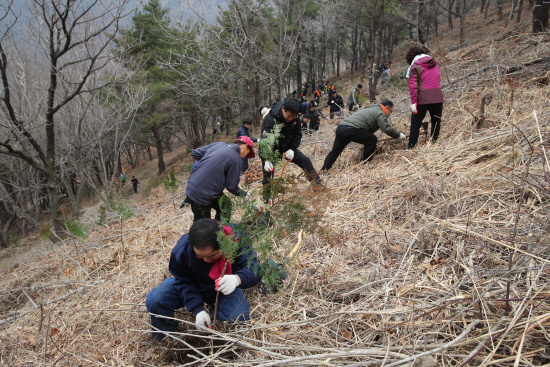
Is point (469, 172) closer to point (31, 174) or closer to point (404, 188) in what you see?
point (404, 188)

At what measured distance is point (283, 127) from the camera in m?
4.14

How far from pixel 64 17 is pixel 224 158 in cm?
632

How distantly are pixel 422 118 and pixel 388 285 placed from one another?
3.14m

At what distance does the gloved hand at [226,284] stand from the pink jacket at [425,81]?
3678mm

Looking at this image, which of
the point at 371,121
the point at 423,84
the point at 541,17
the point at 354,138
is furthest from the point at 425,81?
the point at 541,17

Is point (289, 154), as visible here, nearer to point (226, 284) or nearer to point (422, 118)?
point (422, 118)

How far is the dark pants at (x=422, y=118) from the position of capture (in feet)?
14.0

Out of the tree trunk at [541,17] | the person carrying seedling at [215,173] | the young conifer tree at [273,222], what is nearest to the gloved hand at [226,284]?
the young conifer tree at [273,222]

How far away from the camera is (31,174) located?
48.9 ft

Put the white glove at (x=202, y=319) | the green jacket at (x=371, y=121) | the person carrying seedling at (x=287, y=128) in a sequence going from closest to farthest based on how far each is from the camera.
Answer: the white glove at (x=202, y=319) → the person carrying seedling at (x=287, y=128) → the green jacket at (x=371, y=121)

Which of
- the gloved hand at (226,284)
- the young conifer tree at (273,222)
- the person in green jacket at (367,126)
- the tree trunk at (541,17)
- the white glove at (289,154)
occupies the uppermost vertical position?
the tree trunk at (541,17)

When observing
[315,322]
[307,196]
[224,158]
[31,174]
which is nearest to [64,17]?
[224,158]

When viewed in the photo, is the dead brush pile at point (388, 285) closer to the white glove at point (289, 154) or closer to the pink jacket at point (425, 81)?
the pink jacket at point (425, 81)

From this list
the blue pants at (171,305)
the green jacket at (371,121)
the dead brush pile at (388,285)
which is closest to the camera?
the dead brush pile at (388,285)
